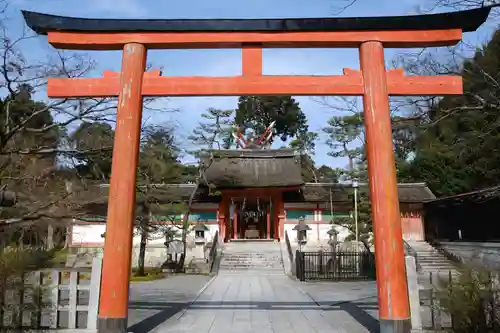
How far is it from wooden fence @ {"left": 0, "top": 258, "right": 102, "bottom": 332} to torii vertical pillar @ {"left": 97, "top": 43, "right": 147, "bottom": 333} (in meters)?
0.31

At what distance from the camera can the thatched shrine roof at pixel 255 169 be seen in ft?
89.8

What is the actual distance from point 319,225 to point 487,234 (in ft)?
32.7

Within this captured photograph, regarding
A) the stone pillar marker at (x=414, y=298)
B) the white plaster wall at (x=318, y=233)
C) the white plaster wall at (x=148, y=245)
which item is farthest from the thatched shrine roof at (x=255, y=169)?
the stone pillar marker at (x=414, y=298)

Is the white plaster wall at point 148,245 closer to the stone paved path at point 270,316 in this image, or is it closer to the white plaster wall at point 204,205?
the white plaster wall at point 204,205

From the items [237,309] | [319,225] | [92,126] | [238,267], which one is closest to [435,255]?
[319,225]

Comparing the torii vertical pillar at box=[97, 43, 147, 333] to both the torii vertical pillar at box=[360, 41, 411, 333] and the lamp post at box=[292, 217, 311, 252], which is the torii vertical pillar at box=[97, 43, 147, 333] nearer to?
the torii vertical pillar at box=[360, 41, 411, 333]

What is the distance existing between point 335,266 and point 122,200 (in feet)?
47.0

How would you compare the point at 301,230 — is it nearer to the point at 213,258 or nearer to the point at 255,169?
the point at 213,258

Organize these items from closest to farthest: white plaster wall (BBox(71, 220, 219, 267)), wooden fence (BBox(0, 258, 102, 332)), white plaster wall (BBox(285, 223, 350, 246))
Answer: wooden fence (BBox(0, 258, 102, 332)) < white plaster wall (BBox(71, 220, 219, 267)) < white plaster wall (BBox(285, 223, 350, 246))

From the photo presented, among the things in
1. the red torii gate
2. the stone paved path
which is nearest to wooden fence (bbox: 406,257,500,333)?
the stone paved path

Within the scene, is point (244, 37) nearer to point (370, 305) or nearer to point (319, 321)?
point (319, 321)

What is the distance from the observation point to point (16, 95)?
940 centimetres

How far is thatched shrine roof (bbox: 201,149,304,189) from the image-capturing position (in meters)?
27.4

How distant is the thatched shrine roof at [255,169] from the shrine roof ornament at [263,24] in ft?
61.1
